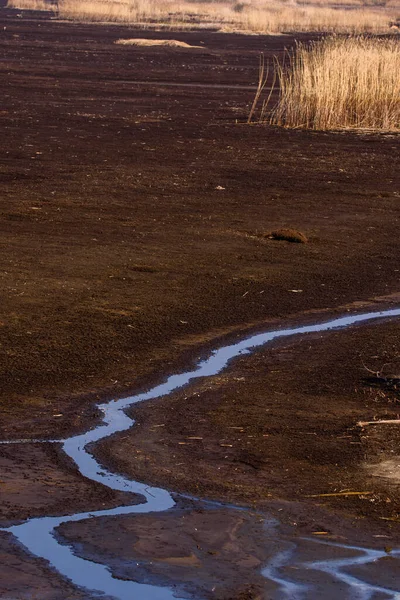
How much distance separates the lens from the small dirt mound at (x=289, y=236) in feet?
44.4

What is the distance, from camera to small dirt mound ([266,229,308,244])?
1354 centimetres

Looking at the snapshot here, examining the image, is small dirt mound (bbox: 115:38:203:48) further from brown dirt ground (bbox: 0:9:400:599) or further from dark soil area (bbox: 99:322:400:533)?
dark soil area (bbox: 99:322:400:533)

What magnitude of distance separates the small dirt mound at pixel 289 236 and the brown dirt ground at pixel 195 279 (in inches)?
4.1

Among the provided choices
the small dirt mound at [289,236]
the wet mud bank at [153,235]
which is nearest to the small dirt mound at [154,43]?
the wet mud bank at [153,235]

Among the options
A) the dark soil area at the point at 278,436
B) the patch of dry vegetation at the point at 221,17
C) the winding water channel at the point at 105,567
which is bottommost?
the dark soil area at the point at 278,436

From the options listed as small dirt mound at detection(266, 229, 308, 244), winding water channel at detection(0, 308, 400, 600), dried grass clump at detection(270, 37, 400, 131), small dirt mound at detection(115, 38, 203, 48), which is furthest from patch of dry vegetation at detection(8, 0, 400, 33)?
winding water channel at detection(0, 308, 400, 600)

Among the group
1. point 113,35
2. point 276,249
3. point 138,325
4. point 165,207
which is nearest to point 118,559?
point 138,325

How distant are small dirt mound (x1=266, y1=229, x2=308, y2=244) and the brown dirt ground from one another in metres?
0.11

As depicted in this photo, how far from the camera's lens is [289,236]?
13.6 m

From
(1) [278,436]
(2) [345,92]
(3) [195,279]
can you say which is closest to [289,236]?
(3) [195,279]

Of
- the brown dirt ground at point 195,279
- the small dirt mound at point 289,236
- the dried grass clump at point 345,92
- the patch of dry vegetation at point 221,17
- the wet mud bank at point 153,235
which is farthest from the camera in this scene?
the patch of dry vegetation at point 221,17

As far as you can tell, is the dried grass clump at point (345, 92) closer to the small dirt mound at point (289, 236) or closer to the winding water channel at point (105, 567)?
the small dirt mound at point (289, 236)

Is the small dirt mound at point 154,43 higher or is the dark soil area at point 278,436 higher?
the small dirt mound at point 154,43

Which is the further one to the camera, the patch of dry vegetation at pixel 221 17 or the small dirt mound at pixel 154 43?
the patch of dry vegetation at pixel 221 17
